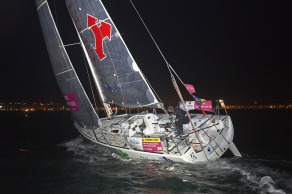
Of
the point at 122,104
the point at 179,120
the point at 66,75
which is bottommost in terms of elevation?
the point at 179,120

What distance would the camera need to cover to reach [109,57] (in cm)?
1445

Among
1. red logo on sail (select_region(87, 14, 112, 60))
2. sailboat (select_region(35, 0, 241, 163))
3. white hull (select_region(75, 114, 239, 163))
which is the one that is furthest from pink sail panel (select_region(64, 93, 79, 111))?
red logo on sail (select_region(87, 14, 112, 60))

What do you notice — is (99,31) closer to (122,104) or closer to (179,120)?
(122,104)

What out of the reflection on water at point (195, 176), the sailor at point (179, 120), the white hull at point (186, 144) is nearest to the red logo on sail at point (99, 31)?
the white hull at point (186, 144)

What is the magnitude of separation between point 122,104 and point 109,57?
2887 mm

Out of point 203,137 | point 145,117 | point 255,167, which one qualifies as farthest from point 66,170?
point 255,167

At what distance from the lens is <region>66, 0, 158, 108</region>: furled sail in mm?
13666

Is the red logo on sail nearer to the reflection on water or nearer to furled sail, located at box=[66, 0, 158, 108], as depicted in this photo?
furled sail, located at box=[66, 0, 158, 108]

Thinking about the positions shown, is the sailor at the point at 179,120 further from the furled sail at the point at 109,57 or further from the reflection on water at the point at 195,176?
the reflection on water at the point at 195,176

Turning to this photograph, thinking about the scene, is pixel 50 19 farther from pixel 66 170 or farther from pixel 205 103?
pixel 205 103

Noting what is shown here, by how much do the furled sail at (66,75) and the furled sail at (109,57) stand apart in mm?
1448

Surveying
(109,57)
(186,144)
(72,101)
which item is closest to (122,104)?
(109,57)

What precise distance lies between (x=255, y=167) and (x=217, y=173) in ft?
7.46

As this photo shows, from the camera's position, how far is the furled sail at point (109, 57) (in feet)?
44.8
